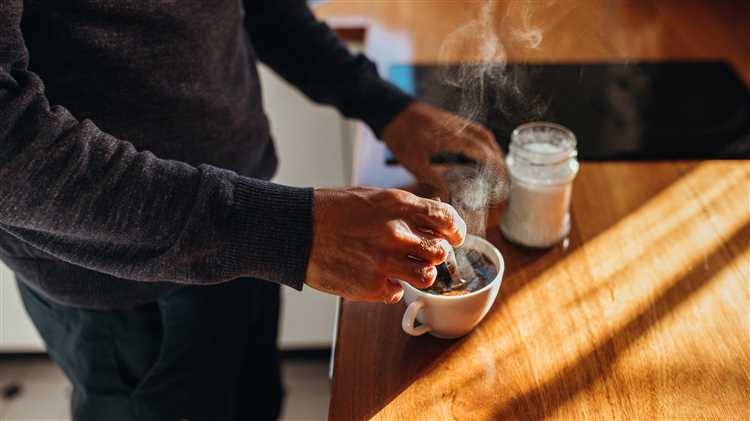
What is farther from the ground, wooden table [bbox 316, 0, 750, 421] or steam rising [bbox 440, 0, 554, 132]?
steam rising [bbox 440, 0, 554, 132]

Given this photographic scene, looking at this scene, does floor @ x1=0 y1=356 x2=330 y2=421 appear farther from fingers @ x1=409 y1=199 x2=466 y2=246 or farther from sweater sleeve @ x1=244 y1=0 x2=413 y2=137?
fingers @ x1=409 y1=199 x2=466 y2=246

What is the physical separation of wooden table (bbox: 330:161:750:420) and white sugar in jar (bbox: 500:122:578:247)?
0.09 feet

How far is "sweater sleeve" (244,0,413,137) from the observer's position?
111 cm

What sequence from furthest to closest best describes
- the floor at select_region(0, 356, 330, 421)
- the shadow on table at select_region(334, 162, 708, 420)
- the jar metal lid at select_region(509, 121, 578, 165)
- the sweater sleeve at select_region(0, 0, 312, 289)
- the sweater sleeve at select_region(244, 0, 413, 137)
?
the floor at select_region(0, 356, 330, 421)
the sweater sleeve at select_region(244, 0, 413, 137)
the jar metal lid at select_region(509, 121, 578, 165)
the shadow on table at select_region(334, 162, 708, 420)
the sweater sleeve at select_region(0, 0, 312, 289)

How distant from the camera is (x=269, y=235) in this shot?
27.5 inches

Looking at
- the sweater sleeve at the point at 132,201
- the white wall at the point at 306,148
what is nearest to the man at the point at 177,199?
the sweater sleeve at the point at 132,201

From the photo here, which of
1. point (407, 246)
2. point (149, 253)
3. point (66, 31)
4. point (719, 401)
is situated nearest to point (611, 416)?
point (719, 401)

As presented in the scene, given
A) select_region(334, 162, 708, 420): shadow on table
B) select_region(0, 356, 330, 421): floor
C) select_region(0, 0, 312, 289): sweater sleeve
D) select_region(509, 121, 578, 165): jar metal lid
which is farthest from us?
select_region(0, 356, 330, 421): floor

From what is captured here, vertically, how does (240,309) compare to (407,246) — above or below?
below

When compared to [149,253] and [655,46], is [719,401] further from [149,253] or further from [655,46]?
[655,46]

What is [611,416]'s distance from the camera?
708 mm

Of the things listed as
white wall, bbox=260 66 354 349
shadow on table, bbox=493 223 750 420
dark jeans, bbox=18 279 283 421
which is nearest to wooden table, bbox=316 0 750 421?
shadow on table, bbox=493 223 750 420

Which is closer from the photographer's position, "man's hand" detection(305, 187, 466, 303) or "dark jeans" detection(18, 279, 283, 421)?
"man's hand" detection(305, 187, 466, 303)

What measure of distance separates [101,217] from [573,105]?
96 centimetres
